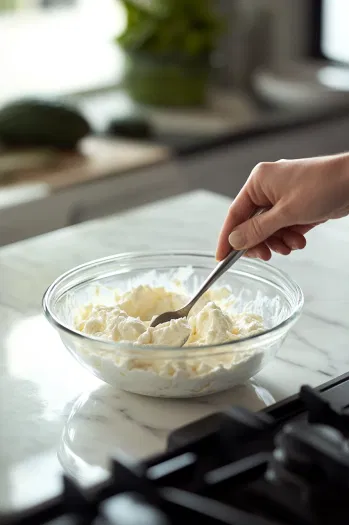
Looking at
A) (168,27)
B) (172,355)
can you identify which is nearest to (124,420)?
(172,355)

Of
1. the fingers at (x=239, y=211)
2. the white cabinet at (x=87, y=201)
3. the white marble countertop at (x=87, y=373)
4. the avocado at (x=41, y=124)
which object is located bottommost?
the white cabinet at (x=87, y=201)

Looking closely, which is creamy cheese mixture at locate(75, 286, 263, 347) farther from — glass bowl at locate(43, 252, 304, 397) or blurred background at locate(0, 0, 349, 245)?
blurred background at locate(0, 0, 349, 245)

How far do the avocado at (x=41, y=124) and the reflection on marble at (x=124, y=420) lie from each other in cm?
150

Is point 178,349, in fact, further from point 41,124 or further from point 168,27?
point 168,27

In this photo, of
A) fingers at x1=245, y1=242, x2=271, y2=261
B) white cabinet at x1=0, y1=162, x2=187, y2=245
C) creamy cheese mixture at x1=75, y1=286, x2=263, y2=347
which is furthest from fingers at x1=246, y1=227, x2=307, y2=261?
white cabinet at x1=0, y1=162, x2=187, y2=245

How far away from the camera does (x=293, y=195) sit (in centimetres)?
109

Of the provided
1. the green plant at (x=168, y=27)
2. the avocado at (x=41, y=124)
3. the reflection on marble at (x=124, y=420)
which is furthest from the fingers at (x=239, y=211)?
the green plant at (x=168, y=27)

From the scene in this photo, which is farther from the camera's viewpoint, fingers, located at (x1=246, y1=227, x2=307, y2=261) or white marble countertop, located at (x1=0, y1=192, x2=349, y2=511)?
fingers, located at (x1=246, y1=227, x2=307, y2=261)

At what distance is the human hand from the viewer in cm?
108

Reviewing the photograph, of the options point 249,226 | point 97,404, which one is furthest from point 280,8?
point 97,404

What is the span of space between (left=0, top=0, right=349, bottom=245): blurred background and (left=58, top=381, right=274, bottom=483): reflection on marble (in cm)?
119

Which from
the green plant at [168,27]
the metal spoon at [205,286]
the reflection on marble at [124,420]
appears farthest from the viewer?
the green plant at [168,27]

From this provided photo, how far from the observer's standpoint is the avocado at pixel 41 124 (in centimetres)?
238

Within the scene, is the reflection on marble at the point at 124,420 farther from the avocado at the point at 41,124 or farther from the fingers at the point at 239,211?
the avocado at the point at 41,124
